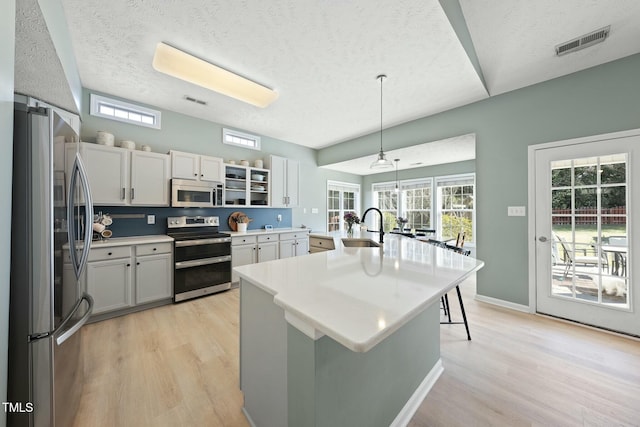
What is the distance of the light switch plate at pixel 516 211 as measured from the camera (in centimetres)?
291

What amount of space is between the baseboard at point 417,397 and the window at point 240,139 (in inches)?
171

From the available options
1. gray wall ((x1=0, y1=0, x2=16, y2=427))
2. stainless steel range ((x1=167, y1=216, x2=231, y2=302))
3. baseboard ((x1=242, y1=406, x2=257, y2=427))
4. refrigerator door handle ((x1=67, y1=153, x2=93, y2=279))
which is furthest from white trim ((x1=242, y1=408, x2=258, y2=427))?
stainless steel range ((x1=167, y1=216, x2=231, y2=302))

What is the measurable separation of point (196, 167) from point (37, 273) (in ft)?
9.19

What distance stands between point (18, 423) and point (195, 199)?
2.82 m

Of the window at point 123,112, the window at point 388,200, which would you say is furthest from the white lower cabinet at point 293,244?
the window at point 388,200

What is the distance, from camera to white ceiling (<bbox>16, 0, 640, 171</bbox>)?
1.78 m

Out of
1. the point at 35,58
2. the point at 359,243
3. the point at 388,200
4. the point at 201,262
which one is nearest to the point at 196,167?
the point at 201,262

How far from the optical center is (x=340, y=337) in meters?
0.62

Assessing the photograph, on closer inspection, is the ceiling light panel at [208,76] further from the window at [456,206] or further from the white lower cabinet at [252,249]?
the window at [456,206]

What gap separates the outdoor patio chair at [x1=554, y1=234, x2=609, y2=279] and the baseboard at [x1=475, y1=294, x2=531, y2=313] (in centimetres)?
57

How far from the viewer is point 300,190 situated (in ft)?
17.8

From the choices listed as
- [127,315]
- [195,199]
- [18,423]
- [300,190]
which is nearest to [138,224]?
[195,199]

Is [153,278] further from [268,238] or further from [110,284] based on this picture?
[268,238]

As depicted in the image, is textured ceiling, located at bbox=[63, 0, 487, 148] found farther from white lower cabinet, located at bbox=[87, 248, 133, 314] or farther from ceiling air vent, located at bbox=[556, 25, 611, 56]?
white lower cabinet, located at bbox=[87, 248, 133, 314]
